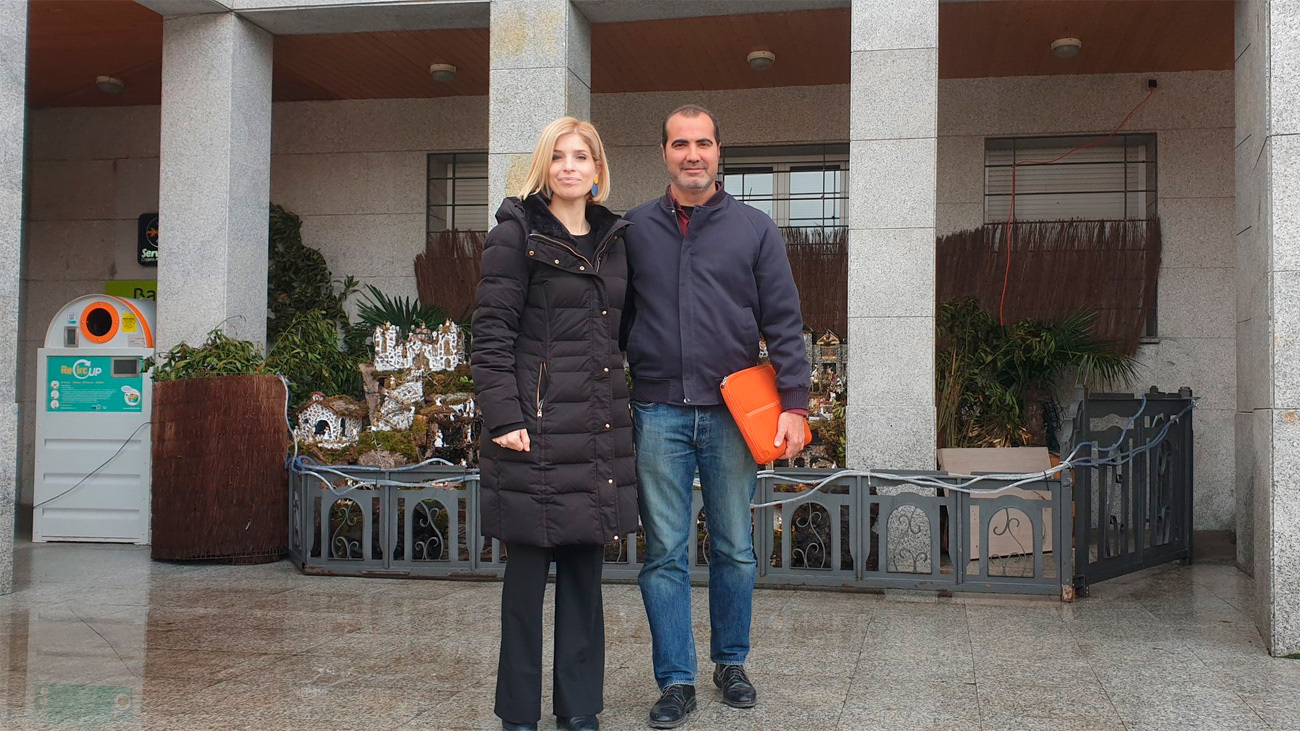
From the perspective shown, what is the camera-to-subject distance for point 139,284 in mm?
11188

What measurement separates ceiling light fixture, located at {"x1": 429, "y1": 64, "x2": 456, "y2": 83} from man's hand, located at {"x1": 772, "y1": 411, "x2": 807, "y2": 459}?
22.5ft

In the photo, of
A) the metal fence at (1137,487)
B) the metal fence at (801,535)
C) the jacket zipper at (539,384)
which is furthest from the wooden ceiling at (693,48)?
the jacket zipper at (539,384)

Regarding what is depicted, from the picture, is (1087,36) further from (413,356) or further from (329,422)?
(329,422)

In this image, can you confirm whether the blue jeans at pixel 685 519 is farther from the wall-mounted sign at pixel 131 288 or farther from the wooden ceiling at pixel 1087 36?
the wall-mounted sign at pixel 131 288

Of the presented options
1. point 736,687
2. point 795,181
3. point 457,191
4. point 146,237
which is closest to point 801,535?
point 736,687

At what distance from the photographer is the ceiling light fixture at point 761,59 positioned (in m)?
9.16

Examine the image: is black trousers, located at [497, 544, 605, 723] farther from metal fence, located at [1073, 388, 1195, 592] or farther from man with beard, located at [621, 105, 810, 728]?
metal fence, located at [1073, 388, 1195, 592]

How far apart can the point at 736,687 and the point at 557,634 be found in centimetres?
73

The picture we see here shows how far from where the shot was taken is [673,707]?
147 inches

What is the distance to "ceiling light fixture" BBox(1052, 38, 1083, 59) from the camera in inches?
340

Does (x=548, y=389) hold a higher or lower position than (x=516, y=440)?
higher

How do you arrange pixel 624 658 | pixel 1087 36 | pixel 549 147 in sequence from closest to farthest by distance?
pixel 549 147
pixel 624 658
pixel 1087 36

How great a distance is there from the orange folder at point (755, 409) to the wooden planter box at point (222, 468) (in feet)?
14.5

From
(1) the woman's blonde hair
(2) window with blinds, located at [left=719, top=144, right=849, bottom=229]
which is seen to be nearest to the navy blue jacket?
(1) the woman's blonde hair
